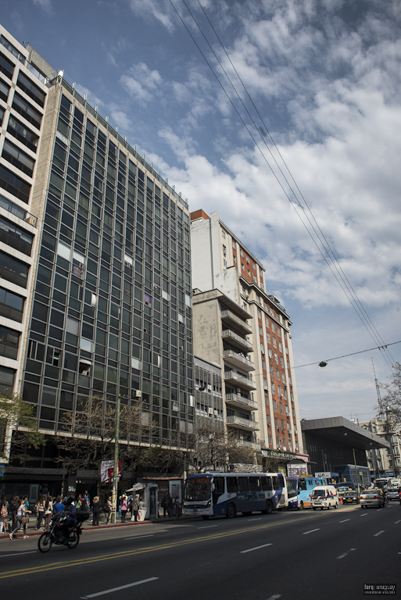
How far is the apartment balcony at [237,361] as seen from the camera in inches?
2264

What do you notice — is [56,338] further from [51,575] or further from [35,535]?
[51,575]

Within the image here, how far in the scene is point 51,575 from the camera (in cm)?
884

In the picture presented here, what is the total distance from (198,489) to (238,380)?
29.3 m

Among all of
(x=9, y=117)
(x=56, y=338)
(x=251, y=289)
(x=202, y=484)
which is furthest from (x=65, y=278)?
(x=251, y=289)

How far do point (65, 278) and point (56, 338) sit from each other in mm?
5178

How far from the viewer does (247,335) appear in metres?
68.1

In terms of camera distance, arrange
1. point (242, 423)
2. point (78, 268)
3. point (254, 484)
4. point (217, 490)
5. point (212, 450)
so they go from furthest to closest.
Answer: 1. point (242, 423)
2. point (212, 450)
3. point (78, 268)
4. point (254, 484)
5. point (217, 490)

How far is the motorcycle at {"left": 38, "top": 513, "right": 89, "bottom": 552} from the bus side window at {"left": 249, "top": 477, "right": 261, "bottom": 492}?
18711 mm

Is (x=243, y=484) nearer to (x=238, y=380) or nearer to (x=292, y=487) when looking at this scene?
(x=292, y=487)

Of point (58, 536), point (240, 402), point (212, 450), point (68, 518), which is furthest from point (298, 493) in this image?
point (58, 536)

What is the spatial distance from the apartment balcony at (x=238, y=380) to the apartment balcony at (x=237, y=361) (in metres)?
1.66

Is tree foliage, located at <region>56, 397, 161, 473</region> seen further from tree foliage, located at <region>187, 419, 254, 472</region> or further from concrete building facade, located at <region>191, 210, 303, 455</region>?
concrete building facade, located at <region>191, 210, 303, 455</region>

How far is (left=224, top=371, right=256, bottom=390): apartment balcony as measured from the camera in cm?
5581

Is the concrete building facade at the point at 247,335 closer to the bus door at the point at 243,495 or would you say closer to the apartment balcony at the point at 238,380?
the apartment balcony at the point at 238,380
